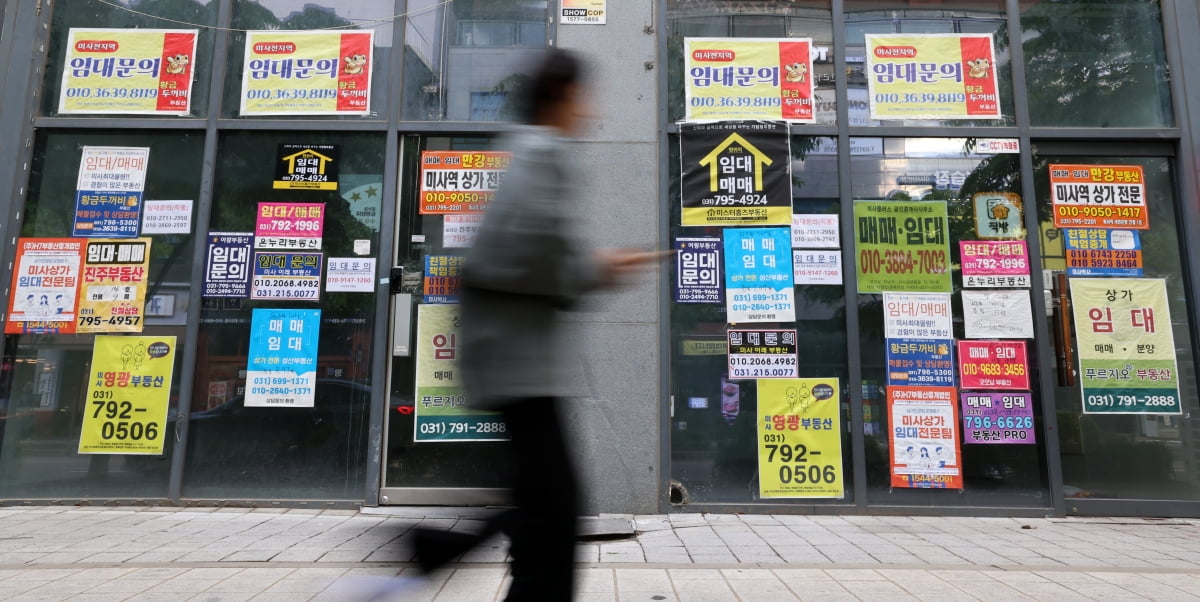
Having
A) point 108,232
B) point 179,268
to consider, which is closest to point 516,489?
point 179,268

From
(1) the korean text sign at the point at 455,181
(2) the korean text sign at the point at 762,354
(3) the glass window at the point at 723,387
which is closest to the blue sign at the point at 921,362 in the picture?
(3) the glass window at the point at 723,387

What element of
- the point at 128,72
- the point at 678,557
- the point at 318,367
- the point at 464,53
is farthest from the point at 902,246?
the point at 128,72

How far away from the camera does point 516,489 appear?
6.97ft

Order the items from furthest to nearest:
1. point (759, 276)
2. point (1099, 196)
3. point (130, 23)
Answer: point (130, 23), point (1099, 196), point (759, 276)

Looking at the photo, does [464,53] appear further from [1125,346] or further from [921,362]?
[1125,346]

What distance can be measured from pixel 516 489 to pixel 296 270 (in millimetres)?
5020

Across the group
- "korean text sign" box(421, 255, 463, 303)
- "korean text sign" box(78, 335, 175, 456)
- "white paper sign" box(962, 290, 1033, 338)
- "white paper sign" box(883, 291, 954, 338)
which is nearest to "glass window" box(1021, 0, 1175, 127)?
"white paper sign" box(962, 290, 1033, 338)

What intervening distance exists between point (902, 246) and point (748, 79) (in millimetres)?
2148

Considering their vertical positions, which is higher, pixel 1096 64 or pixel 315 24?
pixel 315 24

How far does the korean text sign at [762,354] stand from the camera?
619cm

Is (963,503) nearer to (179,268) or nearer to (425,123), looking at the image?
(425,123)

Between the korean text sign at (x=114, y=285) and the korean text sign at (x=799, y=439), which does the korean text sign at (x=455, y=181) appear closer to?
the korean text sign at (x=114, y=285)

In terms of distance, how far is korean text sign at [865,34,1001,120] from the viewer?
6.55 meters

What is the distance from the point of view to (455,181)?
6496 millimetres
